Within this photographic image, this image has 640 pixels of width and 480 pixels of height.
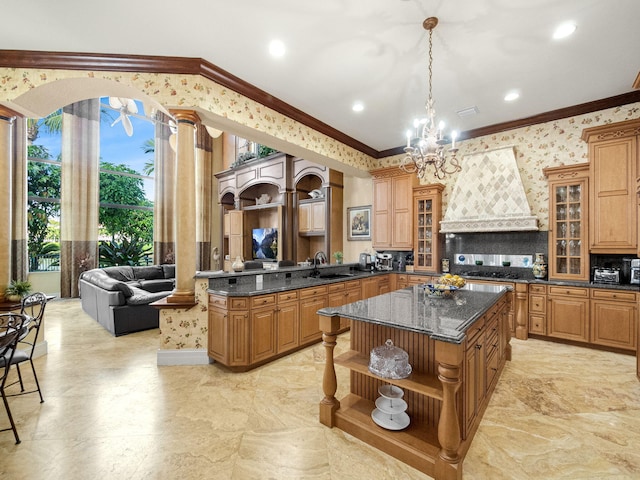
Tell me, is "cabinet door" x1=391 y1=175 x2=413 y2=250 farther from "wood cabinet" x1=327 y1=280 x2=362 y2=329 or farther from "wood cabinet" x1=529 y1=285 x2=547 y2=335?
"wood cabinet" x1=529 y1=285 x2=547 y2=335

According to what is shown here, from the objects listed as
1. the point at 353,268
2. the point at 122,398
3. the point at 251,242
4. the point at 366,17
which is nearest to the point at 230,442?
the point at 122,398

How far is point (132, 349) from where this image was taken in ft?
12.5

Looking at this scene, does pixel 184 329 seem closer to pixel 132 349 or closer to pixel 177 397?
pixel 177 397

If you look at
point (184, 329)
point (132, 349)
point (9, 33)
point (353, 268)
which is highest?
point (9, 33)

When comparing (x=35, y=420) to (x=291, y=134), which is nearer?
(x=35, y=420)

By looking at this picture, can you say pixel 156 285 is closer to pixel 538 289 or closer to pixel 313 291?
pixel 313 291

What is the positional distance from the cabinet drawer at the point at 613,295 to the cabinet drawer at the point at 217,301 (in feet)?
15.0

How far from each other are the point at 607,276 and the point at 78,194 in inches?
408

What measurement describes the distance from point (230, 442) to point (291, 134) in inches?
142

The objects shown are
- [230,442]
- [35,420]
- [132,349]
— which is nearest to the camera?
[230,442]

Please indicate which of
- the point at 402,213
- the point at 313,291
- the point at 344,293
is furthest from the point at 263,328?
the point at 402,213

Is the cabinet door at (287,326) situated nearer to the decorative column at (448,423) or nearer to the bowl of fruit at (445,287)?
the bowl of fruit at (445,287)

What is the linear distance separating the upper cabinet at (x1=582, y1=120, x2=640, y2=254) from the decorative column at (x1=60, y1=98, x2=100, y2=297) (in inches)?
391

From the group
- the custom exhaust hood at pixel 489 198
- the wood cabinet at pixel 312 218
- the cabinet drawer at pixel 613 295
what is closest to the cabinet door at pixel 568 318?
the cabinet drawer at pixel 613 295
